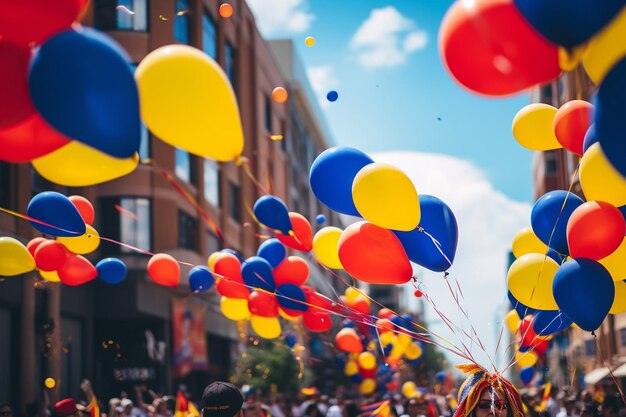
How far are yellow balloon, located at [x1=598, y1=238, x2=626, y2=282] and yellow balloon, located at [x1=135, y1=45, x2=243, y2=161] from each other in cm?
325

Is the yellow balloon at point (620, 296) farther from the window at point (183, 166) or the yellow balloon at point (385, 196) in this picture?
the window at point (183, 166)

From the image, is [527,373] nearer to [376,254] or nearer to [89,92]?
[376,254]

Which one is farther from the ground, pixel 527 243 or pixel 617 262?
pixel 527 243

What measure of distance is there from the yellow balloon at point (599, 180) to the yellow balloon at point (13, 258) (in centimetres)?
535

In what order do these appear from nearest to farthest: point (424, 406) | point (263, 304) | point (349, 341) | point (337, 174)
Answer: point (337, 174) → point (263, 304) → point (424, 406) → point (349, 341)

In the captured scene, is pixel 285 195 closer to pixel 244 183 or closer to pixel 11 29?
pixel 244 183

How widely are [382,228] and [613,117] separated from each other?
9.55 feet

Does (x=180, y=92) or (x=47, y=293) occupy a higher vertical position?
(x=47, y=293)

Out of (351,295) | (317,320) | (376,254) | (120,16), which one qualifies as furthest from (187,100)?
(120,16)

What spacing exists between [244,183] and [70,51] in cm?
2972

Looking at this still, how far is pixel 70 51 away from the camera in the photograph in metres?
3.83

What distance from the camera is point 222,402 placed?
13.7ft

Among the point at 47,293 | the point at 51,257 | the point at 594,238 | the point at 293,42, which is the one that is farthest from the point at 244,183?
the point at 594,238

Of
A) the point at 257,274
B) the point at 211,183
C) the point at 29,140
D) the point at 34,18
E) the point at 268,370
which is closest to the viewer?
the point at 34,18
